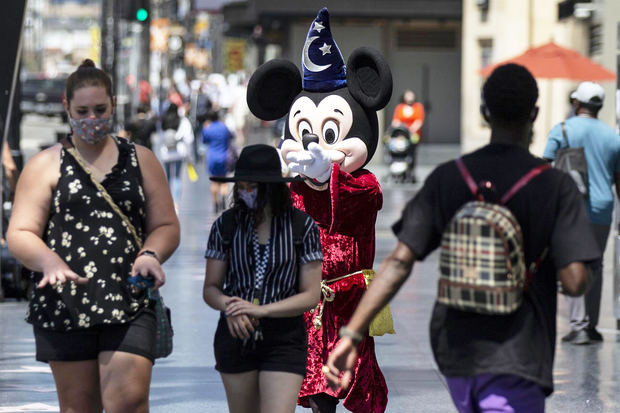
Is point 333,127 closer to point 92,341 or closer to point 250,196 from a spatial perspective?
point 250,196

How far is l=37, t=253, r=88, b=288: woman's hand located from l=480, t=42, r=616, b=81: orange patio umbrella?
9.80 metres

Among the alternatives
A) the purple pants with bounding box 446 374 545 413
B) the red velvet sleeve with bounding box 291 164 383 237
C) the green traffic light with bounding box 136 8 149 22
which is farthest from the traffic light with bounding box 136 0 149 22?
the purple pants with bounding box 446 374 545 413

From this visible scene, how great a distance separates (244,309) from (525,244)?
1141 mm

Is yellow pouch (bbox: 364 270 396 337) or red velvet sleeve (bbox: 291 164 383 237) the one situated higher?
red velvet sleeve (bbox: 291 164 383 237)

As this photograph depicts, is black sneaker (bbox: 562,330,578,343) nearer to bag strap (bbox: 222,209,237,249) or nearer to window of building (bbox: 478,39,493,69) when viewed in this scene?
bag strap (bbox: 222,209,237,249)

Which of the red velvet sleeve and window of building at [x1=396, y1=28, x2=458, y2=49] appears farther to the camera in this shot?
window of building at [x1=396, y1=28, x2=458, y2=49]

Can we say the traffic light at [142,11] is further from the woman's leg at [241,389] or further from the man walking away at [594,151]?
the woman's leg at [241,389]

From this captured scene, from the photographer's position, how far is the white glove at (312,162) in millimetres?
6020

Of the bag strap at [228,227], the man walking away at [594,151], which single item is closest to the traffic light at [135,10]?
the man walking away at [594,151]

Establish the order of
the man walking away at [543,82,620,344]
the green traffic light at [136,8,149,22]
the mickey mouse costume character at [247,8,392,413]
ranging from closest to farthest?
1. the mickey mouse costume character at [247,8,392,413]
2. the man walking away at [543,82,620,344]
3. the green traffic light at [136,8,149,22]

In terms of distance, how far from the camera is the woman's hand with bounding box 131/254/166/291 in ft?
15.9

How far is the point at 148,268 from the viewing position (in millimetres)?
4832

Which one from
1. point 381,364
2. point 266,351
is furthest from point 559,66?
point 266,351

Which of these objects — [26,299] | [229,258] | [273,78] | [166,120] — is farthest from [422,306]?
[166,120]
